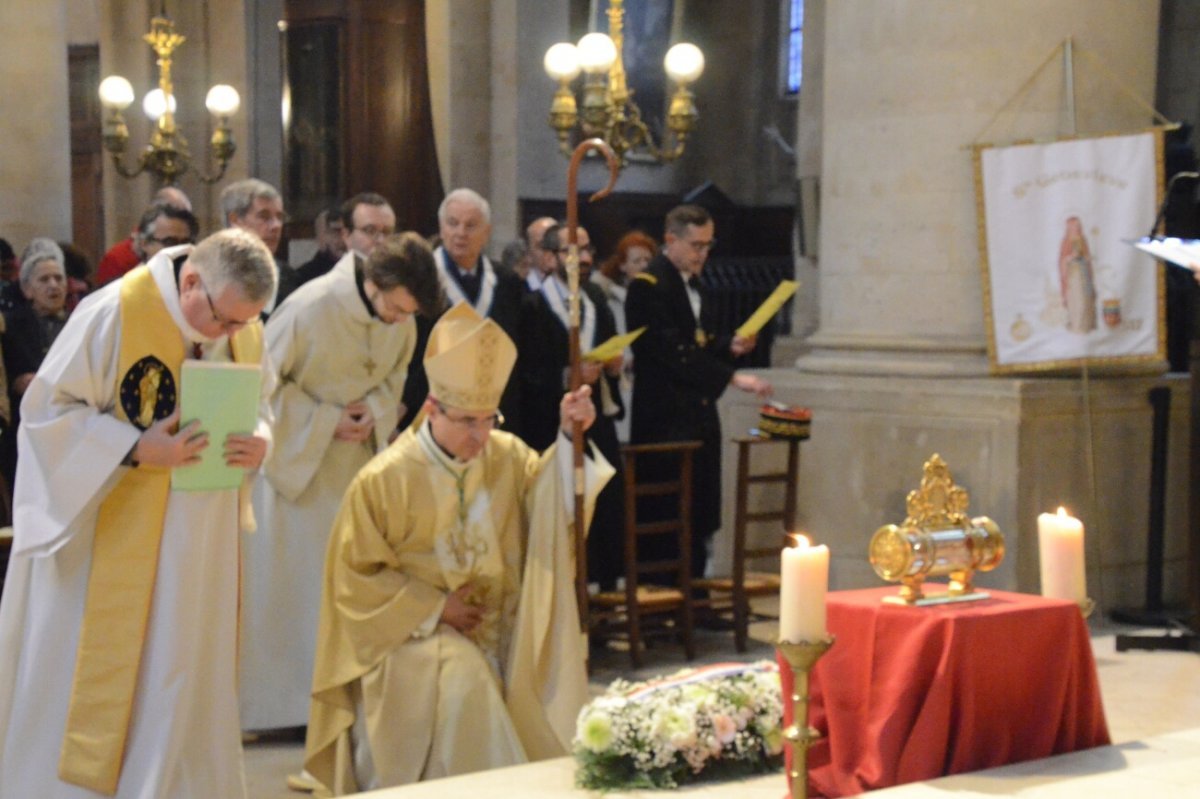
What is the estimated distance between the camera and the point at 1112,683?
6820 millimetres

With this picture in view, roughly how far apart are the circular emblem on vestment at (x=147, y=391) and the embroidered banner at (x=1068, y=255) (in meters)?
4.50

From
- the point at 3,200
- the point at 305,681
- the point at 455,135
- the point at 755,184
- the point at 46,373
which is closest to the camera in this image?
the point at 46,373

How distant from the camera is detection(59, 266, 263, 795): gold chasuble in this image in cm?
A: 441

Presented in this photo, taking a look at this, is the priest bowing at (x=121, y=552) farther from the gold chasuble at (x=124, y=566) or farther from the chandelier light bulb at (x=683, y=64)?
the chandelier light bulb at (x=683, y=64)

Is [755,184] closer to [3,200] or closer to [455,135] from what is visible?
[455,135]

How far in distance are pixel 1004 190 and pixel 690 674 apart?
152 inches

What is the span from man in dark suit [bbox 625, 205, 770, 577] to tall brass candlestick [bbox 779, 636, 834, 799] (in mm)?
4141

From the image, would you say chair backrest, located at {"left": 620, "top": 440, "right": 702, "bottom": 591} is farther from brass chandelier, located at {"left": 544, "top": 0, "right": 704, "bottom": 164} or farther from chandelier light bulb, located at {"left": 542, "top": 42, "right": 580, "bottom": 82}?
chandelier light bulb, located at {"left": 542, "top": 42, "right": 580, "bottom": 82}

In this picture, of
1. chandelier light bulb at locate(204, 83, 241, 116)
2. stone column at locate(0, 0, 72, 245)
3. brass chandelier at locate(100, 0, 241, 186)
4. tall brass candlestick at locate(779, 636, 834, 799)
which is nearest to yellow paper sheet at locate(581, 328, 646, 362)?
tall brass candlestick at locate(779, 636, 834, 799)

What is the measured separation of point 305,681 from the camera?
248 inches

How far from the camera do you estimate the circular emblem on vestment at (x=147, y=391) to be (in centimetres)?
445

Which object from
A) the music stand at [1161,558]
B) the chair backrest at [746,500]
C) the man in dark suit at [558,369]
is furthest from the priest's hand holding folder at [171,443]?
the music stand at [1161,558]

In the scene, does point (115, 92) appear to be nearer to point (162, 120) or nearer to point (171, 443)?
point (162, 120)

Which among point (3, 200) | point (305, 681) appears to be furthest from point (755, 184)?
point (305, 681)
